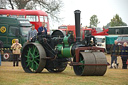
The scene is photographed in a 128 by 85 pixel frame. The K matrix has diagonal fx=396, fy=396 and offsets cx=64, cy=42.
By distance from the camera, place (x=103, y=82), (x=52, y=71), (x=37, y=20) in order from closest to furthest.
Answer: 1. (x=103, y=82)
2. (x=52, y=71)
3. (x=37, y=20)

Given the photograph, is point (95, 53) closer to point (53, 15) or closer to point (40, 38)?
point (40, 38)

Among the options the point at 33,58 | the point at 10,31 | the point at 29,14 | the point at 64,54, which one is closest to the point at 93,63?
the point at 64,54

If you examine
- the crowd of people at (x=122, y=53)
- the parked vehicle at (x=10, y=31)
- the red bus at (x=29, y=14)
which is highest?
the red bus at (x=29, y=14)

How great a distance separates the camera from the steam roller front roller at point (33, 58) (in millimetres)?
14523

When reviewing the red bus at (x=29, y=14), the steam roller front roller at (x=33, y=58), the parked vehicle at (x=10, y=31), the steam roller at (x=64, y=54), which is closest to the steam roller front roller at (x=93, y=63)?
the steam roller at (x=64, y=54)

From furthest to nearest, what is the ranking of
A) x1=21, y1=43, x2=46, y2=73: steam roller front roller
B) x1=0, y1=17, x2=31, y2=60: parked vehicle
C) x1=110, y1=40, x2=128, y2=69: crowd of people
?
x1=0, y1=17, x2=31, y2=60: parked vehicle, x1=110, y1=40, x2=128, y2=69: crowd of people, x1=21, y1=43, x2=46, y2=73: steam roller front roller

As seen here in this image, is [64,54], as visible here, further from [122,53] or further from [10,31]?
[10,31]

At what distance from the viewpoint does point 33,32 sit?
55.8 feet

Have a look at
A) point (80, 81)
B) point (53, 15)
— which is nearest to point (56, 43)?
point (80, 81)

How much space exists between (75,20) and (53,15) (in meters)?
38.1

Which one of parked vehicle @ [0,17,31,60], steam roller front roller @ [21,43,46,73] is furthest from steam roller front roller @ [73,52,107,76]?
parked vehicle @ [0,17,31,60]

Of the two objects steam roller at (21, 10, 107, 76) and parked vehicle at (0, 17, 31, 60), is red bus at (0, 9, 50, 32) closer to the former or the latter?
parked vehicle at (0, 17, 31, 60)

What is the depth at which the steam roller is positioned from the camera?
13.3 metres

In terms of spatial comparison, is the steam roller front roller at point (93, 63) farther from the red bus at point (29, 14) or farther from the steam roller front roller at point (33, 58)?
the red bus at point (29, 14)
